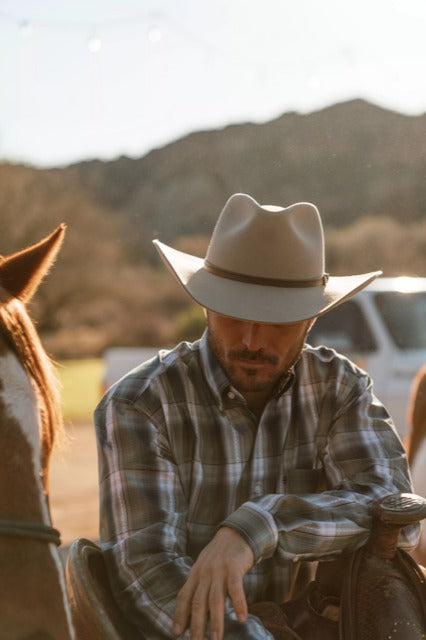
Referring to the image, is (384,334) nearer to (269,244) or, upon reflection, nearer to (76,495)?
(76,495)

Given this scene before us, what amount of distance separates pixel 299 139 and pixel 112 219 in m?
16.4

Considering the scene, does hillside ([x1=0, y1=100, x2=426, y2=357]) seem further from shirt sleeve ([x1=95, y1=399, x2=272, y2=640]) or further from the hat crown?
shirt sleeve ([x1=95, y1=399, x2=272, y2=640])

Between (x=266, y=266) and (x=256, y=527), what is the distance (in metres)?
0.68

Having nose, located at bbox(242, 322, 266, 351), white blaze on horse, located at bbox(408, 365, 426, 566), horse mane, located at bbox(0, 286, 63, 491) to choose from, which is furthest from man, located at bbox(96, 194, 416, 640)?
white blaze on horse, located at bbox(408, 365, 426, 566)

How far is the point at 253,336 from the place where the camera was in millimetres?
2172

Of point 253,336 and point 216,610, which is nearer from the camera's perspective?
point 216,610

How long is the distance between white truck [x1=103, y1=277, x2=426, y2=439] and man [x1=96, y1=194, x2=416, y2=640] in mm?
5108

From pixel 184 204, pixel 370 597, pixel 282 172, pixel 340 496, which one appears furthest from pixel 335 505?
pixel 184 204

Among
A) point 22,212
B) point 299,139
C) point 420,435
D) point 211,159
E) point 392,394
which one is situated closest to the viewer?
point 420,435

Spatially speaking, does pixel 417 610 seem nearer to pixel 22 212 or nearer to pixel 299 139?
pixel 22 212

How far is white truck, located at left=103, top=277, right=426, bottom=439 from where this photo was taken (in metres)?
7.45

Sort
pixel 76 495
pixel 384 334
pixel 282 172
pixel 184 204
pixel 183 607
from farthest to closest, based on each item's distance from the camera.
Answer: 1. pixel 184 204
2. pixel 282 172
3. pixel 76 495
4. pixel 384 334
5. pixel 183 607

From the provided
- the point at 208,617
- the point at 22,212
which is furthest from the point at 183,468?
the point at 22,212

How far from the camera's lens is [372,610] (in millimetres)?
A: 1966
